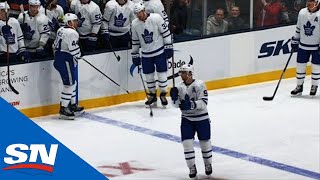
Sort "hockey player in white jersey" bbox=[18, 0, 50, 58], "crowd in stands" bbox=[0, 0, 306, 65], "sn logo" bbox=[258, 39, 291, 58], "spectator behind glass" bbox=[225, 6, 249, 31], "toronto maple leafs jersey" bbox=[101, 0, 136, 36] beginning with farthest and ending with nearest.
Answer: "sn logo" bbox=[258, 39, 291, 58]
"spectator behind glass" bbox=[225, 6, 249, 31]
"toronto maple leafs jersey" bbox=[101, 0, 136, 36]
"crowd in stands" bbox=[0, 0, 306, 65]
"hockey player in white jersey" bbox=[18, 0, 50, 58]

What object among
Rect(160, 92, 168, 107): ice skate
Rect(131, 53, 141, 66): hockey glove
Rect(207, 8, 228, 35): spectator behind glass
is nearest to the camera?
Rect(131, 53, 141, 66): hockey glove

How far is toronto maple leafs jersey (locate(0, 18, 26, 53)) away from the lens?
11.1m

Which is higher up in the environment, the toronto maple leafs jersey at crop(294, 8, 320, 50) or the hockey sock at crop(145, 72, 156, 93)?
the toronto maple leafs jersey at crop(294, 8, 320, 50)

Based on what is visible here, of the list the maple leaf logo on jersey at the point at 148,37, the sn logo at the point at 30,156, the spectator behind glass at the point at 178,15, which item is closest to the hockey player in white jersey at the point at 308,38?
the spectator behind glass at the point at 178,15

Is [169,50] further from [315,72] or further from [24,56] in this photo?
[315,72]

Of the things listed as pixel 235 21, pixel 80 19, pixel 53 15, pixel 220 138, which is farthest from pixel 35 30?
→ pixel 235 21

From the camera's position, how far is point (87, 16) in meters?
11.8

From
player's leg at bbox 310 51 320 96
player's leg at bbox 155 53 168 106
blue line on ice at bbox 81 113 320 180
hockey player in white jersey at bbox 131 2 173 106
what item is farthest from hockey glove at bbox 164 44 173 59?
player's leg at bbox 310 51 320 96

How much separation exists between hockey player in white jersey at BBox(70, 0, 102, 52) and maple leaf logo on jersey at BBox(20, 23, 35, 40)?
2.27 ft

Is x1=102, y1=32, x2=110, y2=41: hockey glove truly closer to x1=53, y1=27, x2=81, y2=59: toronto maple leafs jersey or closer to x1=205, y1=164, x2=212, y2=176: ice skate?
x1=53, y1=27, x2=81, y2=59: toronto maple leafs jersey

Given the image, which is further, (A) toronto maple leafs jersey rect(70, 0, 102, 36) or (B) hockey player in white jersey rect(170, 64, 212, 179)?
(A) toronto maple leafs jersey rect(70, 0, 102, 36)

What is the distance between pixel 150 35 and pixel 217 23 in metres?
1.80

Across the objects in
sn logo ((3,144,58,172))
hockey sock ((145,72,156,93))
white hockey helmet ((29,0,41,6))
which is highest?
sn logo ((3,144,58,172))

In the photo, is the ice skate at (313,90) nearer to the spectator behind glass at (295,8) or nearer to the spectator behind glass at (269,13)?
the spectator behind glass at (269,13)
